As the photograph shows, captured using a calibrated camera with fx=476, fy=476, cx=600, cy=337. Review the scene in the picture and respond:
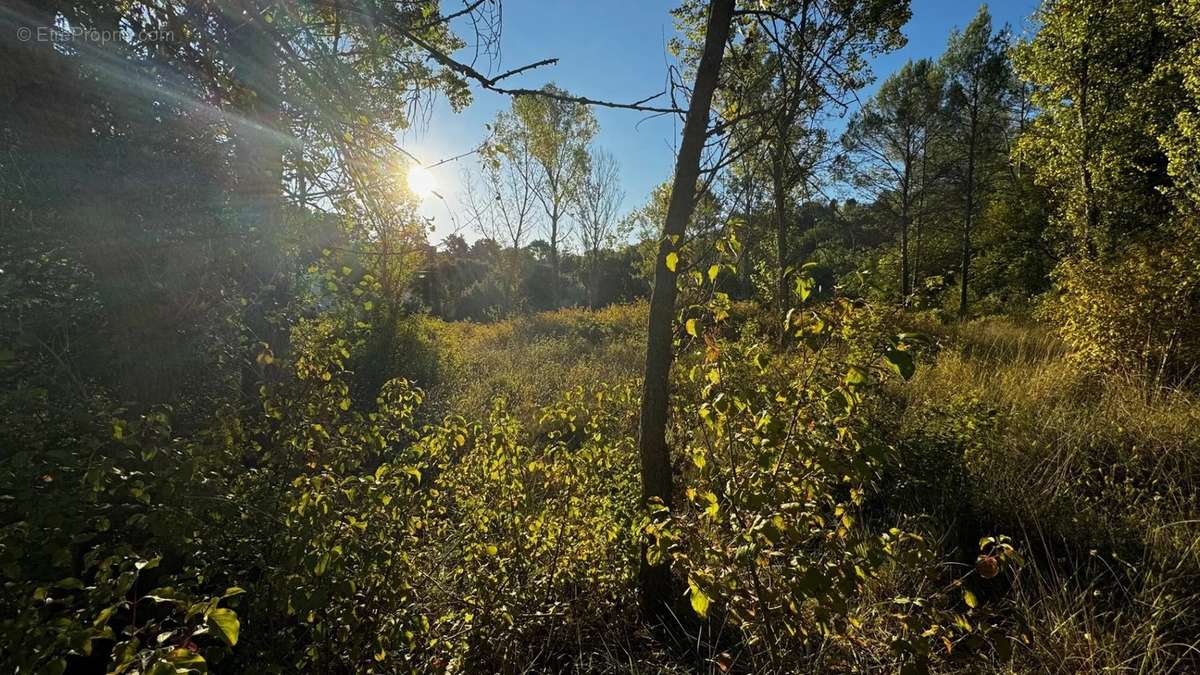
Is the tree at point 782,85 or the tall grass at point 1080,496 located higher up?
the tree at point 782,85

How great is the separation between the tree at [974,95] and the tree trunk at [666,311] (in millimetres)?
17264

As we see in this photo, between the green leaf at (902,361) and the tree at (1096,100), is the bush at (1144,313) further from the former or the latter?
the green leaf at (902,361)

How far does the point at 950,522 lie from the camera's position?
299 cm

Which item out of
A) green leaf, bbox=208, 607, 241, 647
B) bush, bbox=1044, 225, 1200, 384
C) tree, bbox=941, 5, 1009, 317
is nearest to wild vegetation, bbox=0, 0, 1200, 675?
green leaf, bbox=208, 607, 241, 647

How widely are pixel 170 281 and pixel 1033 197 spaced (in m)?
23.1

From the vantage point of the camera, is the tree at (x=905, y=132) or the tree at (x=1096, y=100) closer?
the tree at (x=1096, y=100)

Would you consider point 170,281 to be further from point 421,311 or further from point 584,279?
point 584,279

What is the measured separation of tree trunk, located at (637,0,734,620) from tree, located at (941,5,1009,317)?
680 inches

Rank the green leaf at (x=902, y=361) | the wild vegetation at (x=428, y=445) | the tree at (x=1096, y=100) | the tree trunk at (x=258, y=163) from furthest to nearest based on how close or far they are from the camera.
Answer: the tree at (x=1096, y=100) → the tree trunk at (x=258, y=163) → the wild vegetation at (x=428, y=445) → the green leaf at (x=902, y=361)

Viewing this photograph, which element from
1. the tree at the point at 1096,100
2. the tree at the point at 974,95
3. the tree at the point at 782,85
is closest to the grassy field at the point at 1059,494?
the tree at the point at 782,85

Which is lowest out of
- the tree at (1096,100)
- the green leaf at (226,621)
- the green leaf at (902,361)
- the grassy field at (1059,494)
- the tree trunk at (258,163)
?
the grassy field at (1059,494)

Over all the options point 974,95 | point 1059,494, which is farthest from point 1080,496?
point 974,95

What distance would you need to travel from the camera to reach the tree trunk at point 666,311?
201cm

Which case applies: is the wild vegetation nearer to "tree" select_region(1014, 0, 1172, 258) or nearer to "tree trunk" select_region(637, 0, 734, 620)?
"tree trunk" select_region(637, 0, 734, 620)
